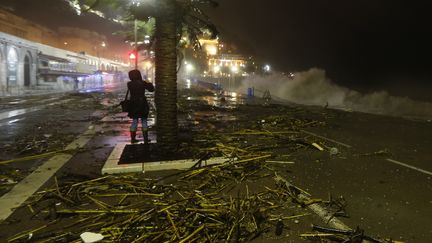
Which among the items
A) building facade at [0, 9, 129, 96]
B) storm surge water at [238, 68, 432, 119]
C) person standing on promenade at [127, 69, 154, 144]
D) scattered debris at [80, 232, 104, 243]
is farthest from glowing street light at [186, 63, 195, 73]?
scattered debris at [80, 232, 104, 243]

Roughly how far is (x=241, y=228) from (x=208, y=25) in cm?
697

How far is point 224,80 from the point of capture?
67938 millimetres

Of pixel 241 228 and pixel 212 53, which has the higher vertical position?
pixel 212 53

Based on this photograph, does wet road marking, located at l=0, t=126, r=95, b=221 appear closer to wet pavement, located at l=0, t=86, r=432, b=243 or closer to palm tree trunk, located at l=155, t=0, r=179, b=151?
wet pavement, located at l=0, t=86, r=432, b=243

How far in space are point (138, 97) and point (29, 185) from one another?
382 cm

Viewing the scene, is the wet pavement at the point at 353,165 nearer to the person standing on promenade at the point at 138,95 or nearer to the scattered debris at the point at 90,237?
the scattered debris at the point at 90,237

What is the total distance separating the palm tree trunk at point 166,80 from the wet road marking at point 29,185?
8.21 ft

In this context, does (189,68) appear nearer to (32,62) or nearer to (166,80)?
(32,62)

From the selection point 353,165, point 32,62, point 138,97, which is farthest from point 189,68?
point 353,165

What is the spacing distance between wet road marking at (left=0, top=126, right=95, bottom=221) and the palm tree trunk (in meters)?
2.50

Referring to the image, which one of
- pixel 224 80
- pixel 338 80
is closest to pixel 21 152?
pixel 224 80

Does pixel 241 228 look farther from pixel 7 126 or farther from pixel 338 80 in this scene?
pixel 338 80

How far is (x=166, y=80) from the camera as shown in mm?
8445

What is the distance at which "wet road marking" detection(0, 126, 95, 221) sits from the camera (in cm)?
526
